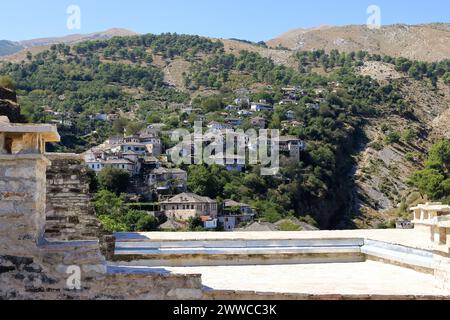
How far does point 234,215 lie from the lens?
208 feet

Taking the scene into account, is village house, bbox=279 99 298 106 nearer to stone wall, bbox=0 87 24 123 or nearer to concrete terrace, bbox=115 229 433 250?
stone wall, bbox=0 87 24 123

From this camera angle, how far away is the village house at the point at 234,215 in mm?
62062

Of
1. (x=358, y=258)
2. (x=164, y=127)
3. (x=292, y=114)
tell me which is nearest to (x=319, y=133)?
(x=292, y=114)

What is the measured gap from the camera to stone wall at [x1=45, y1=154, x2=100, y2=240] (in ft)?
24.1

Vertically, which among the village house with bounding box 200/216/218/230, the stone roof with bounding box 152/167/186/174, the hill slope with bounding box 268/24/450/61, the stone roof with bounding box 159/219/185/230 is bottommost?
the village house with bounding box 200/216/218/230

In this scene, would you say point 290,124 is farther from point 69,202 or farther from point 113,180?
point 69,202

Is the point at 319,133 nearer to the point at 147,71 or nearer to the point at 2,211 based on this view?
the point at 147,71

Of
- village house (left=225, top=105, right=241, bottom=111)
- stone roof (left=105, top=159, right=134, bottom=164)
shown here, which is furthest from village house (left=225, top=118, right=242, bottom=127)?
stone roof (left=105, top=159, right=134, bottom=164)

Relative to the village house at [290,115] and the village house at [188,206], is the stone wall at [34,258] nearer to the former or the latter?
the village house at [188,206]

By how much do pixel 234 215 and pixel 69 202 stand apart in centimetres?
5619

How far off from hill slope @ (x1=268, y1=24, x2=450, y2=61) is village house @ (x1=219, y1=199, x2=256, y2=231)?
107914 mm

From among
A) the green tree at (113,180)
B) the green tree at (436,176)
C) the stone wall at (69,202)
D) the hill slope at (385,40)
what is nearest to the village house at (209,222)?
the green tree at (113,180)

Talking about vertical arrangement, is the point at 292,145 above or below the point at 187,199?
above

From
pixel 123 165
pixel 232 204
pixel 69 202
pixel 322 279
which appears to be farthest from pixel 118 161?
pixel 322 279
